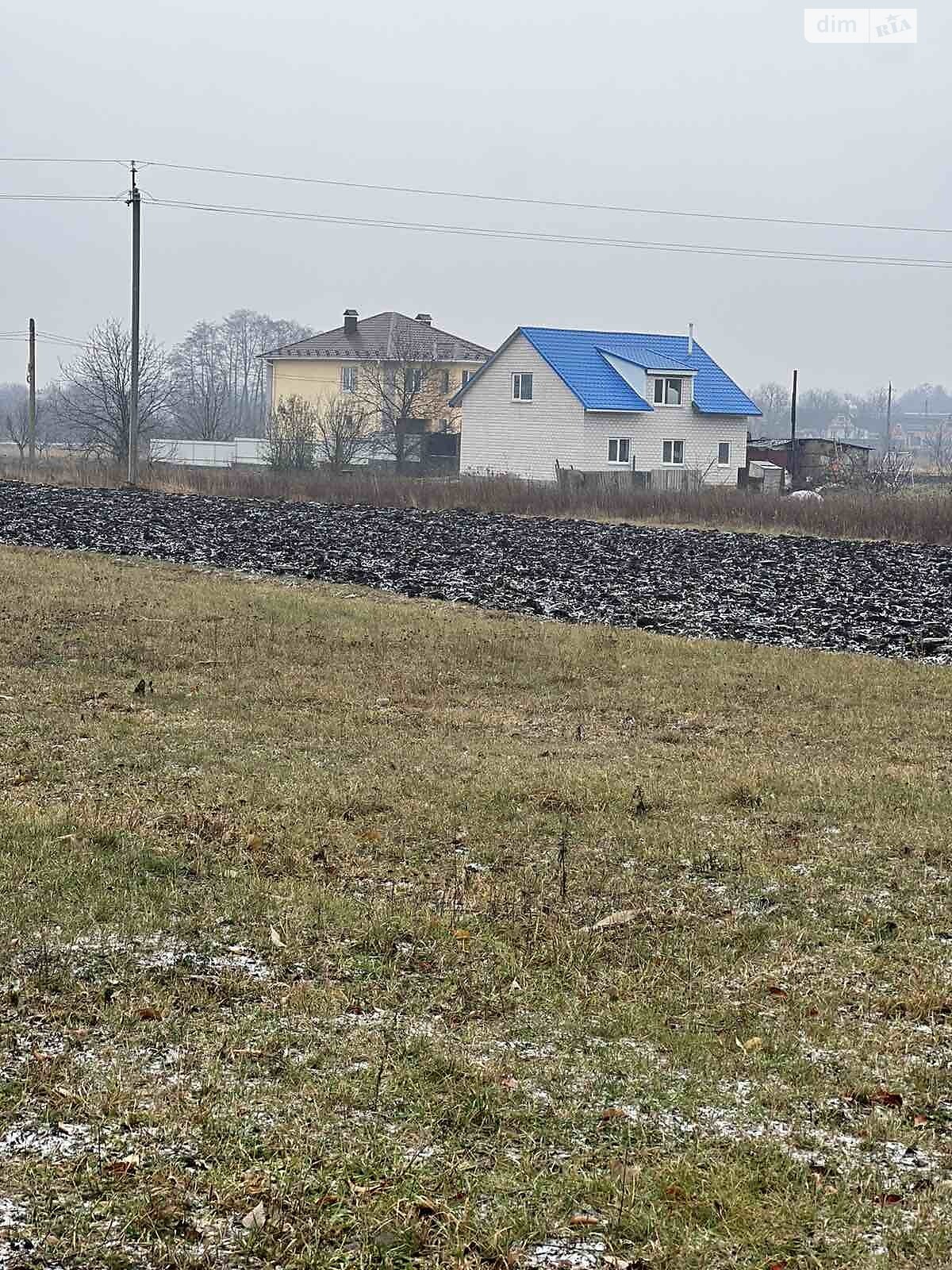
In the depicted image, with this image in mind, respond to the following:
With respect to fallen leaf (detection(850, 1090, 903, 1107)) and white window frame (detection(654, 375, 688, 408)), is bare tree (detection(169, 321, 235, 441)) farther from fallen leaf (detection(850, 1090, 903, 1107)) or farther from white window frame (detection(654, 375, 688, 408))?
fallen leaf (detection(850, 1090, 903, 1107))

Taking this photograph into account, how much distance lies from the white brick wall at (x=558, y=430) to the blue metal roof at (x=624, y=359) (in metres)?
0.47

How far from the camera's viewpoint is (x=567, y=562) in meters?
25.3

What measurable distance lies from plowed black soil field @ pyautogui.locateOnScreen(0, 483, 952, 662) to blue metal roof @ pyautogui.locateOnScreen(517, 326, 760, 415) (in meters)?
23.1

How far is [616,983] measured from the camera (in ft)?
19.4

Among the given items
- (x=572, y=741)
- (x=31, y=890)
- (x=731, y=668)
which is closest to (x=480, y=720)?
(x=572, y=741)

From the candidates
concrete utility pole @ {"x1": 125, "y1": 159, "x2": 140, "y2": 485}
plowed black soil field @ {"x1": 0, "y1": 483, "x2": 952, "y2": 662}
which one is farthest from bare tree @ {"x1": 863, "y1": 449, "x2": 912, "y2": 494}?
concrete utility pole @ {"x1": 125, "y1": 159, "x2": 140, "y2": 485}

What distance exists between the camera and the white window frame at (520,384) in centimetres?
6009

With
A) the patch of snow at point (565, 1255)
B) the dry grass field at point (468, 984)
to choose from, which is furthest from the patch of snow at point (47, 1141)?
the patch of snow at point (565, 1255)

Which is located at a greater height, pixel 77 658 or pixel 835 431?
pixel 835 431

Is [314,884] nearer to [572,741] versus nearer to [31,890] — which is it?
[31,890]

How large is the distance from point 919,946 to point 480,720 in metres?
5.62

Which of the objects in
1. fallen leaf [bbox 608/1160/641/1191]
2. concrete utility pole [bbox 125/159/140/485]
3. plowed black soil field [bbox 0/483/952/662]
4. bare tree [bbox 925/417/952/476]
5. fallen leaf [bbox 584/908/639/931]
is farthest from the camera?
bare tree [bbox 925/417/952/476]

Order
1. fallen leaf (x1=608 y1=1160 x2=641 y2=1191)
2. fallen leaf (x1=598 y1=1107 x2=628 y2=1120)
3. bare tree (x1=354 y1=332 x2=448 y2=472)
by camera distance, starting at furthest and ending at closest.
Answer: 1. bare tree (x1=354 y1=332 x2=448 y2=472)
2. fallen leaf (x1=598 y1=1107 x2=628 y2=1120)
3. fallen leaf (x1=608 y1=1160 x2=641 y2=1191)

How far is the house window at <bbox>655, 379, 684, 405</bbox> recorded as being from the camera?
194 feet
